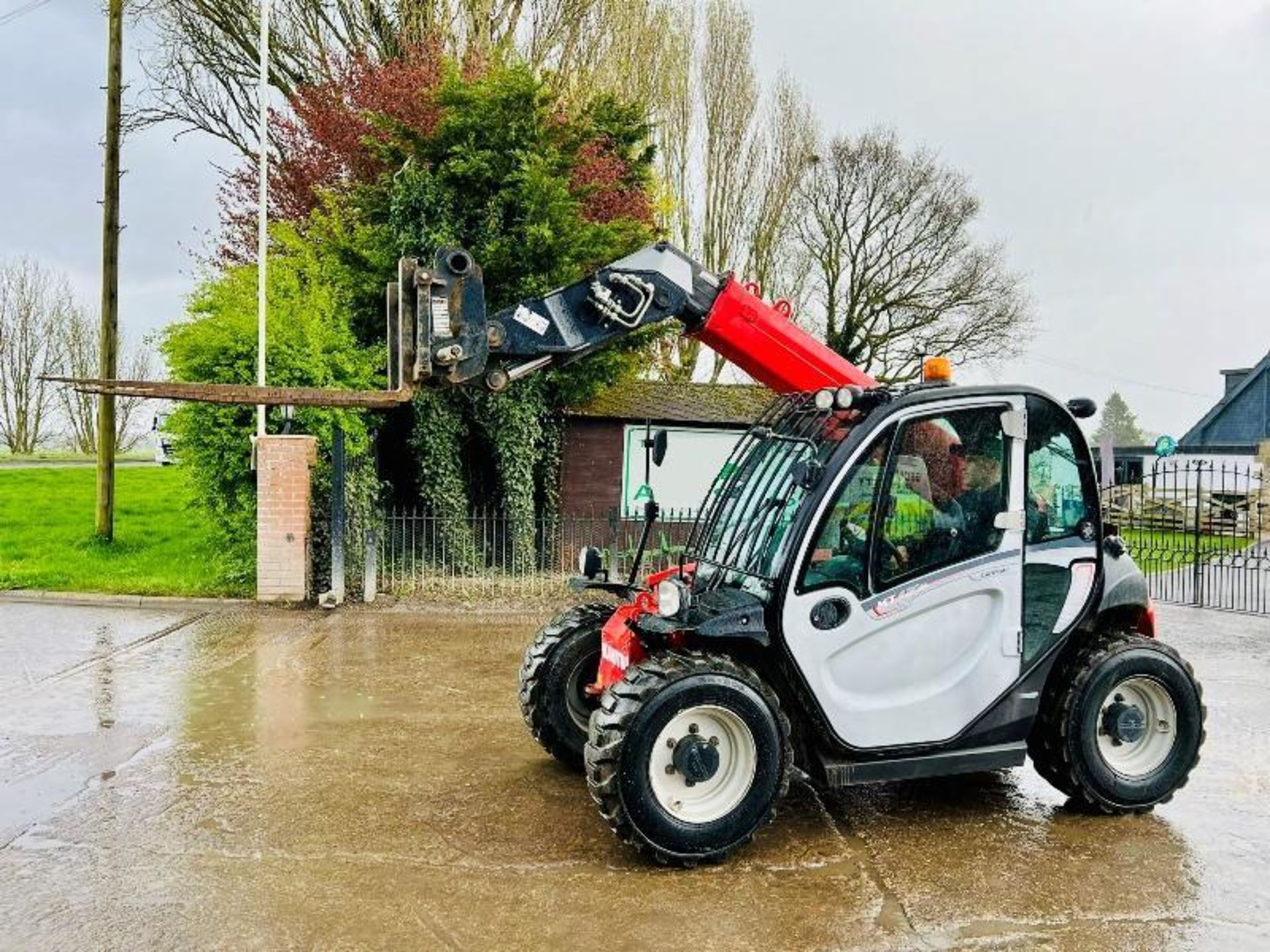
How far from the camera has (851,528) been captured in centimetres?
503

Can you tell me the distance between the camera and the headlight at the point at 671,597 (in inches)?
187

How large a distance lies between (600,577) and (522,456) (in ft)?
26.4

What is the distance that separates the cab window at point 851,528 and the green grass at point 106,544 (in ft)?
30.1

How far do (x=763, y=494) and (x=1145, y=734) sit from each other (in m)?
2.32

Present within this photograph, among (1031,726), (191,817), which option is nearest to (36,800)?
(191,817)

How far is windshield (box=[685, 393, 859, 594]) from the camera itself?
5121 mm

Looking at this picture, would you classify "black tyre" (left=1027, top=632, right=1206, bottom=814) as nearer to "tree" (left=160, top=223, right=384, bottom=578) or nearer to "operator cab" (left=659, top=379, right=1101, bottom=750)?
"operator cab" (left=659, top=379, right=1101, bottom=750)

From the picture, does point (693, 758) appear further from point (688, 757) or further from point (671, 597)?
point (671, 597)

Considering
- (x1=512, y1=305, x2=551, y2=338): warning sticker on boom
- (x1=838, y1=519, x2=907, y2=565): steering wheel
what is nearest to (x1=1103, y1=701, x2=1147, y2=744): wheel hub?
(x1=838, y1=519, x2=907, y2=565): steering wheel

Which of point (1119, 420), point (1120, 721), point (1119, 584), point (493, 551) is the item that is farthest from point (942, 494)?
point (1119, 420)

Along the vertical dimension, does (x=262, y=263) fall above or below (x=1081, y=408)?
above

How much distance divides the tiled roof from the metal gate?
573cm

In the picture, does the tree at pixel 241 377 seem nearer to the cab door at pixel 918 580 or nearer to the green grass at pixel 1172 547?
the cab door at pixel 918 580

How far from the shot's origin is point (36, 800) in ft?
17.7
